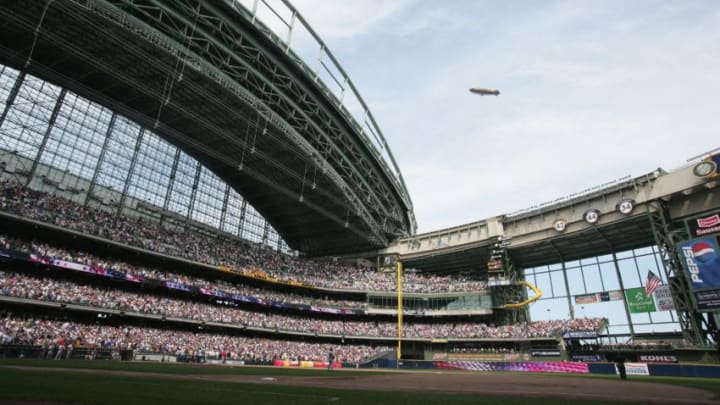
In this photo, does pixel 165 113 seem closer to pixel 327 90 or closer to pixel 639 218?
pixel 327 90

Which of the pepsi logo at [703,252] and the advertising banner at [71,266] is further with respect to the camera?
the pepsi logo at [703,252]

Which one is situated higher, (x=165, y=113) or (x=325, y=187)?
(x=165, y=113)

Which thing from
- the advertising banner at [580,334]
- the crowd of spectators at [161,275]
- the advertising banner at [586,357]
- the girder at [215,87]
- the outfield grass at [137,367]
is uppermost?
the girder at [215,87]

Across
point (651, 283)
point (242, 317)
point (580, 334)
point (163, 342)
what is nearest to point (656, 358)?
point (580, 334)

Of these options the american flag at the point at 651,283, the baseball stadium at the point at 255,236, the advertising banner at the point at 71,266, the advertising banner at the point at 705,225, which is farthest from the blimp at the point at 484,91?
A: the advertising banner at the point at 71,266

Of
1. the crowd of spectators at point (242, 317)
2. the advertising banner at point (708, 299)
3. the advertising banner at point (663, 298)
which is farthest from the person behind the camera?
the advertising banner at point (663, 298)

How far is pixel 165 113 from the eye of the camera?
4753 centimetres

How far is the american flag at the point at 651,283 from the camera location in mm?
46000

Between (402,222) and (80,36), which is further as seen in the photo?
(402,222)

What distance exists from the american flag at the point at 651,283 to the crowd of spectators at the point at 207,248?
20413 mm

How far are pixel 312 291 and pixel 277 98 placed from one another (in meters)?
30.6

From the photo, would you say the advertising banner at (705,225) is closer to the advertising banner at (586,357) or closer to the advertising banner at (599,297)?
the advertising banner at (599,297)

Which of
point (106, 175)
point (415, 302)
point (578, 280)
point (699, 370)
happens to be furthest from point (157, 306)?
point (578, 280)

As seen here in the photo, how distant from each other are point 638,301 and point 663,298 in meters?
3.55
